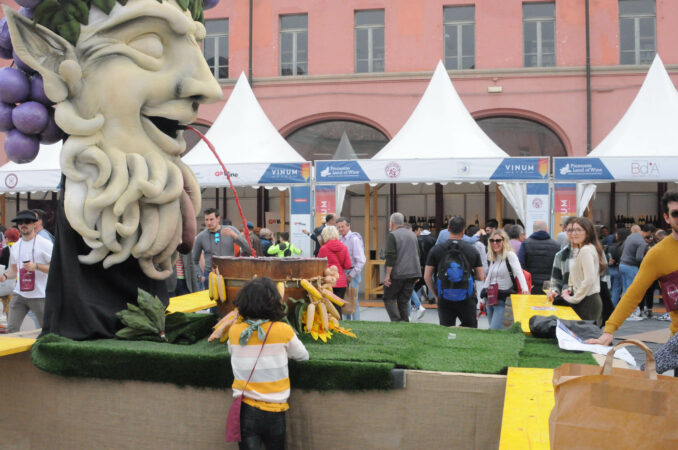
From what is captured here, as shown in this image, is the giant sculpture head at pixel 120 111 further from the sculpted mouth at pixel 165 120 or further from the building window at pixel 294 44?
the building window at pixel 294 44

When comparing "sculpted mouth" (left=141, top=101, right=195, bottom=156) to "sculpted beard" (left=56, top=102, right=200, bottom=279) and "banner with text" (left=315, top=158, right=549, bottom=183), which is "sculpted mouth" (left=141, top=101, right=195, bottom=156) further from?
"banner with text" (left=315, top=158, right=549, bottom=183)

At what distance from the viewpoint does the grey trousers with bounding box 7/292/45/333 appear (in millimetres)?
6059

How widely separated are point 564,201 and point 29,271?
8.32 metres

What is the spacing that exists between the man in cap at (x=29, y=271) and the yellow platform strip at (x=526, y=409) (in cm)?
460

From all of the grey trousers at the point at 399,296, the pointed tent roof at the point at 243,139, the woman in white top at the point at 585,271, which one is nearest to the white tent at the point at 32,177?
the pointed tent roof at the point at 243,139

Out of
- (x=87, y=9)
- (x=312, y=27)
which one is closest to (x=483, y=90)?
(x=312, y=27)

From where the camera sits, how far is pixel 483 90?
17.1m

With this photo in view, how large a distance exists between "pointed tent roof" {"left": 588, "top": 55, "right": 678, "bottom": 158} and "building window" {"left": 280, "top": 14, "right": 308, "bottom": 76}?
9.02m

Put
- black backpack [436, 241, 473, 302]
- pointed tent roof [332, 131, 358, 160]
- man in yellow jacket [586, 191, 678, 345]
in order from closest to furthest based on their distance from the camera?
man in yellow jacket [586, 191, 678, 345] < black backpack [436, 241, 473, 302] < pointed tent roof [332, 131, 358, 160]

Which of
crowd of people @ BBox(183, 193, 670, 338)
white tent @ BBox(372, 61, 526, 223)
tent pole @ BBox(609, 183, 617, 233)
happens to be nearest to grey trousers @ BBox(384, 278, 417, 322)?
crowd of people @ BBox(183, 193, 670, 338)

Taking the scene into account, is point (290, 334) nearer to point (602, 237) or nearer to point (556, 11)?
point (602, 237)

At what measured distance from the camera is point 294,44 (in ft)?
59.7

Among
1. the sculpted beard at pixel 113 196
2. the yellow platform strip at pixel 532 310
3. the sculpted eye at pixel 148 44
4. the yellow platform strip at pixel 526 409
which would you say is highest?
the sculpted eye at pixel 148 44

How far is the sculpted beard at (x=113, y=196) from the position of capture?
3.80 m
